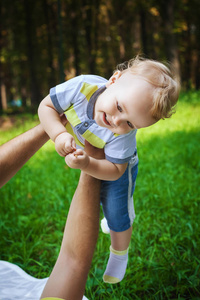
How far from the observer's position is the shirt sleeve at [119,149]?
1257mm

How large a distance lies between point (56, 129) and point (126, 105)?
32 cm

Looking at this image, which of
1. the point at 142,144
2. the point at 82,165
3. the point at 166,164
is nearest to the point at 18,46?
the point at 142,144

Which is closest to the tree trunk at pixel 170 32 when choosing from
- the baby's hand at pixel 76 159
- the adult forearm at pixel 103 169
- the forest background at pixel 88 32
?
the forest background at pixel 88 32

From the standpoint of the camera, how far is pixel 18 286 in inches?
70.1

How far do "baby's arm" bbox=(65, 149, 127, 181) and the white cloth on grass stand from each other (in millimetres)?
882

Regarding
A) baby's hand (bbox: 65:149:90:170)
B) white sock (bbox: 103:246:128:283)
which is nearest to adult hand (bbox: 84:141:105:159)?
baby's hand (bbox: 65:149:90:170)

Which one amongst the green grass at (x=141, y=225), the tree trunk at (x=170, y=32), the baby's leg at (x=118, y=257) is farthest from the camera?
the tree trunk at (x=170, y=32)

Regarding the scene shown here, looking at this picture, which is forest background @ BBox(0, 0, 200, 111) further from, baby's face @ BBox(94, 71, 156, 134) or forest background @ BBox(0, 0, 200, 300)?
baby's face @ BBox(94, 71, 156, 134)

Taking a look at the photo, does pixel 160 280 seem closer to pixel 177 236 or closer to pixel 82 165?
pixel 177 236

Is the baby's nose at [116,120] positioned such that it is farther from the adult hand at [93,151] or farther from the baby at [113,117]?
the adult hand at [93,151]

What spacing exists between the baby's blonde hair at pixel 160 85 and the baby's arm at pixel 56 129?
352 millimetres

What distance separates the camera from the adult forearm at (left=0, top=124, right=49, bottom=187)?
142 cm

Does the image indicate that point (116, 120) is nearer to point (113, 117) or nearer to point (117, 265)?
point (113, 117)

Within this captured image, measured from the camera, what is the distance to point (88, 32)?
11.2 metres
